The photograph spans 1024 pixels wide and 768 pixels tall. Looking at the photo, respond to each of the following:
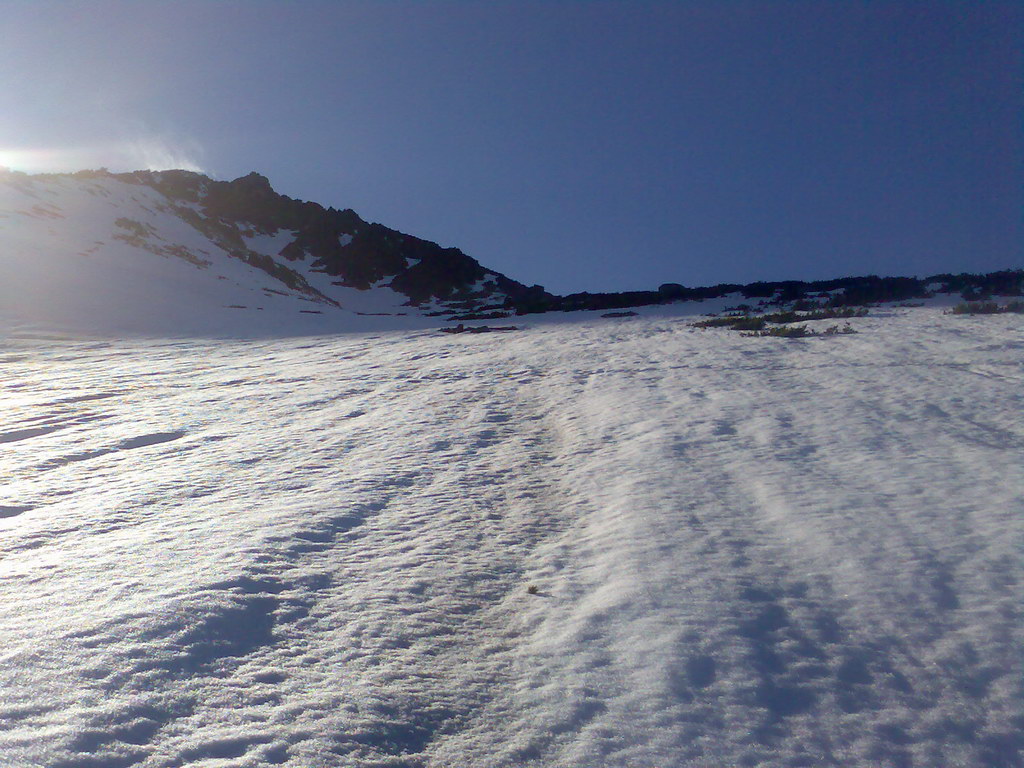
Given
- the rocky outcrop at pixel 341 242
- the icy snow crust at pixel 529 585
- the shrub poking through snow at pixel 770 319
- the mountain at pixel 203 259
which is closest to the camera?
the icy snow crust at pixel 529 585

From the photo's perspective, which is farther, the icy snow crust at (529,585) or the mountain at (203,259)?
the mountain at (203,259)

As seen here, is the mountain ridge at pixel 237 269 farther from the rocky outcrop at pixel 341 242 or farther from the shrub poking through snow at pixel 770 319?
the shrub poking through snow at pixel 770 319

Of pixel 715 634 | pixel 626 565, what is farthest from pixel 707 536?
pixel 715 634

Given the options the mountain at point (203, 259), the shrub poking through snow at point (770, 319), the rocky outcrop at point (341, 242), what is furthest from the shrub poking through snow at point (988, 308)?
the rocky outcrop at point (341, 242)

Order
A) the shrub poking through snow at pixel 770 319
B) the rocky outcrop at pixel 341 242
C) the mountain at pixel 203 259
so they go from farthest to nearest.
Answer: the rocky outcrop at pixel 341 242 → the mountain at pixel 203 259 → the shrub poking through snow at pixel 770 319

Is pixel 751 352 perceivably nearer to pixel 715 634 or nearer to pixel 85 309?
pixel 715 634

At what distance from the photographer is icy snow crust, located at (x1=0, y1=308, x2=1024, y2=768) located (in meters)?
3.28

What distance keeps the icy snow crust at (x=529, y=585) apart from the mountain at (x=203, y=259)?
2609 cm

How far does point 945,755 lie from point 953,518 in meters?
2.91

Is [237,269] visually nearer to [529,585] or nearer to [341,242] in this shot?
[341,242]

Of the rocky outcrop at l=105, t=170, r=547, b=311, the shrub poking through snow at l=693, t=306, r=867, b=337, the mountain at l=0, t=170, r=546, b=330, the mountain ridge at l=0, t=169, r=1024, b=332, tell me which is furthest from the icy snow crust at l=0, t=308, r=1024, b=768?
the rocky outcrop at l=105, t=170, r=547, b=311

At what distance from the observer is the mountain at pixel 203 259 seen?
112 feet

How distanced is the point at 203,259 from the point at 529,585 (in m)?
62.9

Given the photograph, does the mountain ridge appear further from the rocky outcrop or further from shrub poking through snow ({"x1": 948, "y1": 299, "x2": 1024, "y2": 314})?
shrub poking through snow ({"x1": 948, "y1": 299, "x2": 1024, "y2": 314})
